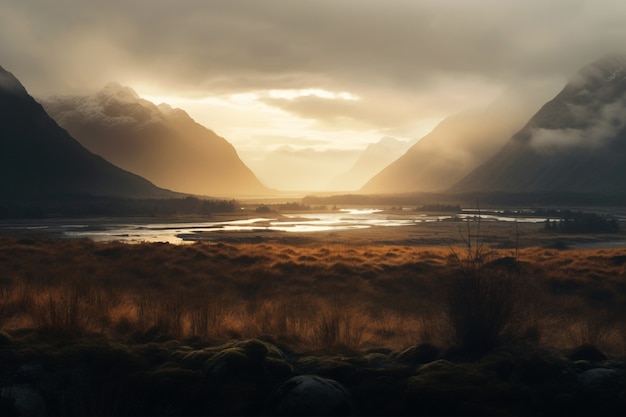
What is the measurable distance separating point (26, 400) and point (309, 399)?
14.2 ft

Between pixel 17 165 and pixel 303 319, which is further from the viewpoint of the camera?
pixel 17 165

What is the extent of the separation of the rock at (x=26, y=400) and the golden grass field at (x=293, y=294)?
2.53m

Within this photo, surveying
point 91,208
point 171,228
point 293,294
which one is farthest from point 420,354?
point 91,208

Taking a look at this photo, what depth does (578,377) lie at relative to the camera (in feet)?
31.3

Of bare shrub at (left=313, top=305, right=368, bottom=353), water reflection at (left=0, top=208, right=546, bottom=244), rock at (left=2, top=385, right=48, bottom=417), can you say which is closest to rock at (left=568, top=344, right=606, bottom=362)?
bare shrub at (left=313, top=305, right=368, bottom=353)

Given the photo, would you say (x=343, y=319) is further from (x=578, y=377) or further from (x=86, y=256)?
(x=86, y=256)

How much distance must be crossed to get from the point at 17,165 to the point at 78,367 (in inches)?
7658

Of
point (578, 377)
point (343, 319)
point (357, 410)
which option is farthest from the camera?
point (343, 319)

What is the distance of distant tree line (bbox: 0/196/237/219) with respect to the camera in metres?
131

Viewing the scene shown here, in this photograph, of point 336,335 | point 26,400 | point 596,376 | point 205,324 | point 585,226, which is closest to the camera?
point 26,400

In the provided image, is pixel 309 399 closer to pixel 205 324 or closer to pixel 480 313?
pixel 480 313

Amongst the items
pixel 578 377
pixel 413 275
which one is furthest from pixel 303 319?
pixel 413 275

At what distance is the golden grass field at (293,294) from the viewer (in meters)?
13.1

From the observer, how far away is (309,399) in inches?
343
